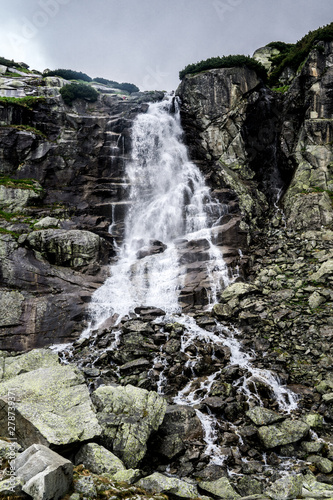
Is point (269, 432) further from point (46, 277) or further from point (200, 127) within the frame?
point (200, 127)

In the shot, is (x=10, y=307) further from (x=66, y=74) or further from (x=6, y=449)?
(x=66, y=74)

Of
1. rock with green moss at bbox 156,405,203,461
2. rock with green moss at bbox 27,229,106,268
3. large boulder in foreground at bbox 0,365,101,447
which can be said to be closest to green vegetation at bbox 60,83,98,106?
rock with green moss at bbox 27,229,106,268

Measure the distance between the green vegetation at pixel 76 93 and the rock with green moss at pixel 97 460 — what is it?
42812 mm

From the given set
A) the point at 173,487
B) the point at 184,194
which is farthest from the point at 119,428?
the point at 184,194

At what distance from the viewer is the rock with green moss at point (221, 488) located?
25.2 feet

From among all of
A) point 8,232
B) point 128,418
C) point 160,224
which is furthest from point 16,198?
point 128,418

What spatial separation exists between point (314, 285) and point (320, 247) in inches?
202

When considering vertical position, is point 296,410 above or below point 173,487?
below

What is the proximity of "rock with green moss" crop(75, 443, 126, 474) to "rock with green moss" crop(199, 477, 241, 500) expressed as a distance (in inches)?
99.6

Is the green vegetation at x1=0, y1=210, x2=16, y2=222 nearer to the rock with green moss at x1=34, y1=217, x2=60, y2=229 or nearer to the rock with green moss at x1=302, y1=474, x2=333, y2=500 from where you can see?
the rock with green moss at x1=34, y1=217, x2=60, y2=229

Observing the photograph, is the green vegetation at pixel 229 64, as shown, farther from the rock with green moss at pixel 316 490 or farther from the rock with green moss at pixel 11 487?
the rock with green moss at pixel 11 487

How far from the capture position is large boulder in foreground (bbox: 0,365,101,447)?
7152 mm

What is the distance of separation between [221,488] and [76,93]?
45.6 metres

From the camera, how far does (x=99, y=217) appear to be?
30.7 m
